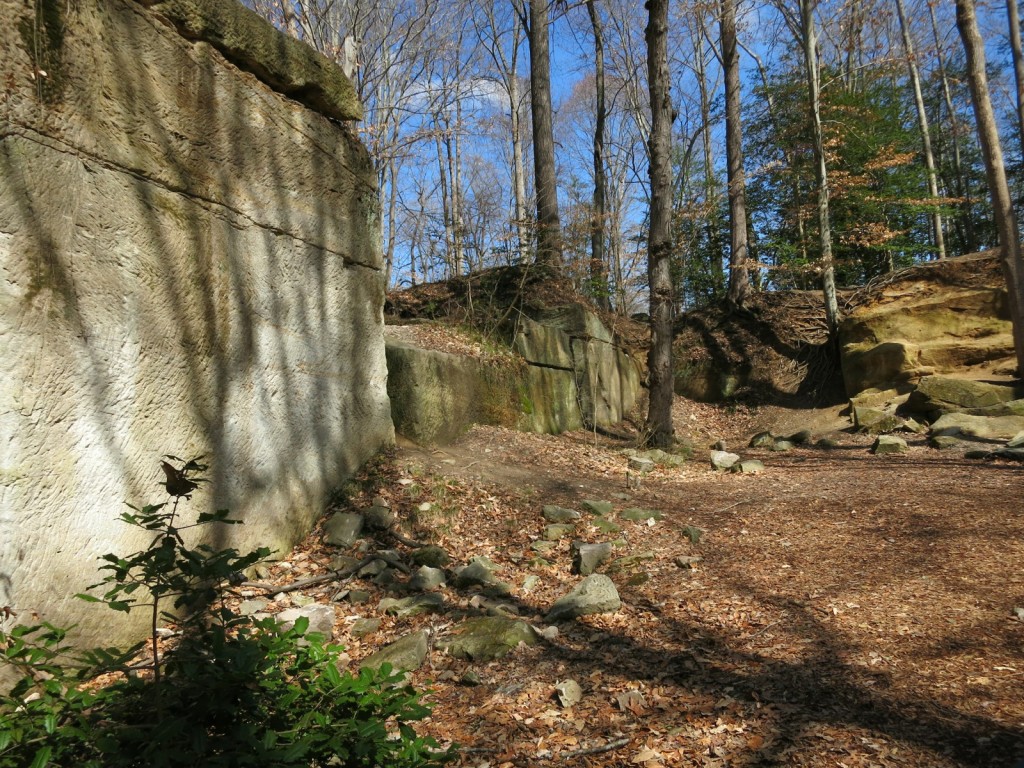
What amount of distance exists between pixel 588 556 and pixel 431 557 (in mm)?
1228

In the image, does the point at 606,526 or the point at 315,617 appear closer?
the point at 315,617

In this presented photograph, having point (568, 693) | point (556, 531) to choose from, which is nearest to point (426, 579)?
point (556, 531)

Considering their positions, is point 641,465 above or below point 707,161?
below

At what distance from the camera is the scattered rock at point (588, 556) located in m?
5.32

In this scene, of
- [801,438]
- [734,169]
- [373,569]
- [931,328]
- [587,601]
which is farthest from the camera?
[734,169]

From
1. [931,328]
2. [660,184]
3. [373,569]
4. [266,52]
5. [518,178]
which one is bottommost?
[373,569]

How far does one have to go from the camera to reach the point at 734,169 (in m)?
17.1

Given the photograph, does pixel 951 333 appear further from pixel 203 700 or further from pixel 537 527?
pixel 203 700

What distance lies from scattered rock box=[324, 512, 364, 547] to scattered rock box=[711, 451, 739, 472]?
5.58m

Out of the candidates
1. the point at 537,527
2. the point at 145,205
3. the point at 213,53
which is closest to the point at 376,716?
the point at 145,205

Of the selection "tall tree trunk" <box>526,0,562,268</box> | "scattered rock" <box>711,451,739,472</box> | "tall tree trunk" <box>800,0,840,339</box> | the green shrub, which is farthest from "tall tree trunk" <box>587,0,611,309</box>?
the green shrub

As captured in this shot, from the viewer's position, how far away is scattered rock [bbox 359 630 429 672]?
3.85 metres

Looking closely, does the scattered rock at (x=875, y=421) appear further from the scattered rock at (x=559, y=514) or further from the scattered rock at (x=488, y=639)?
the scattered rock at (x=488, y=639)

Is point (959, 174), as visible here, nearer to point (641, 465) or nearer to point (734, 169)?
point (734, 169)
